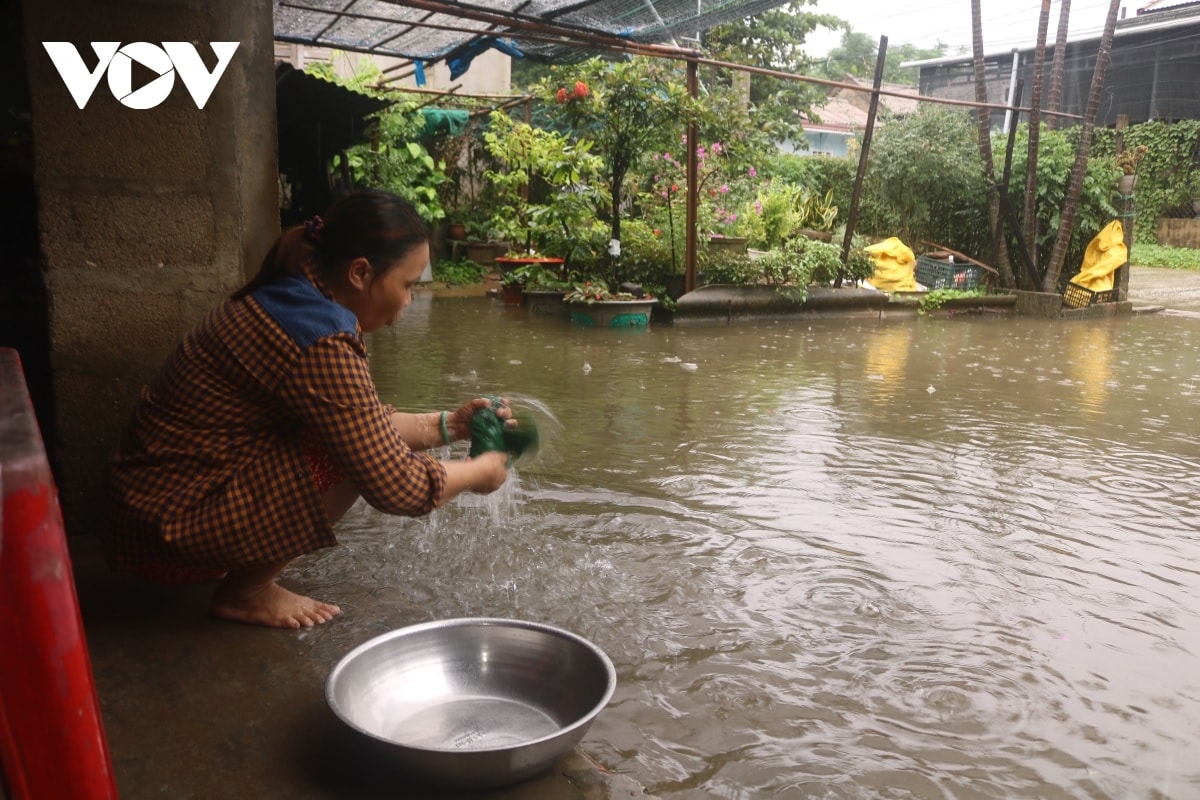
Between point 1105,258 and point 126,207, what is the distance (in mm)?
12353

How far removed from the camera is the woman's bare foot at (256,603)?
7.39 ft

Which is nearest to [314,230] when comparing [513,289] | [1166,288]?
[513,289]

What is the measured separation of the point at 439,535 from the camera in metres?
3.29

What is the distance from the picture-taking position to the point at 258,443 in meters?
2.07

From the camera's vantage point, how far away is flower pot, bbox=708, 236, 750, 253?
10.6 m

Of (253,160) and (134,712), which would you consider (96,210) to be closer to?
(253,160)

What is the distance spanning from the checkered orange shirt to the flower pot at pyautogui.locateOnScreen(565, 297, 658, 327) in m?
7.02


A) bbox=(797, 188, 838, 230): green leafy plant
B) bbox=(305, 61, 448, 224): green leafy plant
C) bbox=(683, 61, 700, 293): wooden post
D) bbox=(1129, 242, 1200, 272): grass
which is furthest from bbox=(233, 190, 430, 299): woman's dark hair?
bbox=(1129, 242, 1200, 272): grass

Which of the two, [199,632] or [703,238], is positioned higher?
[703,238]

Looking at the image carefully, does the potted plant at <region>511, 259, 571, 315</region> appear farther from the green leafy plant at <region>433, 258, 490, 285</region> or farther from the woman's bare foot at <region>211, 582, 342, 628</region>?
the woman's bare foot at <region>211, 582, 342, 628</region>

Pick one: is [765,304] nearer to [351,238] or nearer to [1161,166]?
[351,238]

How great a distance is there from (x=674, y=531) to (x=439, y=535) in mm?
860

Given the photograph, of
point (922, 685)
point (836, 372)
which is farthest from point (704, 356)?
point (922, 685)

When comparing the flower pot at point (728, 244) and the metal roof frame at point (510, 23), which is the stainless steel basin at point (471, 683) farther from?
the flower pot at point (728, 244)
